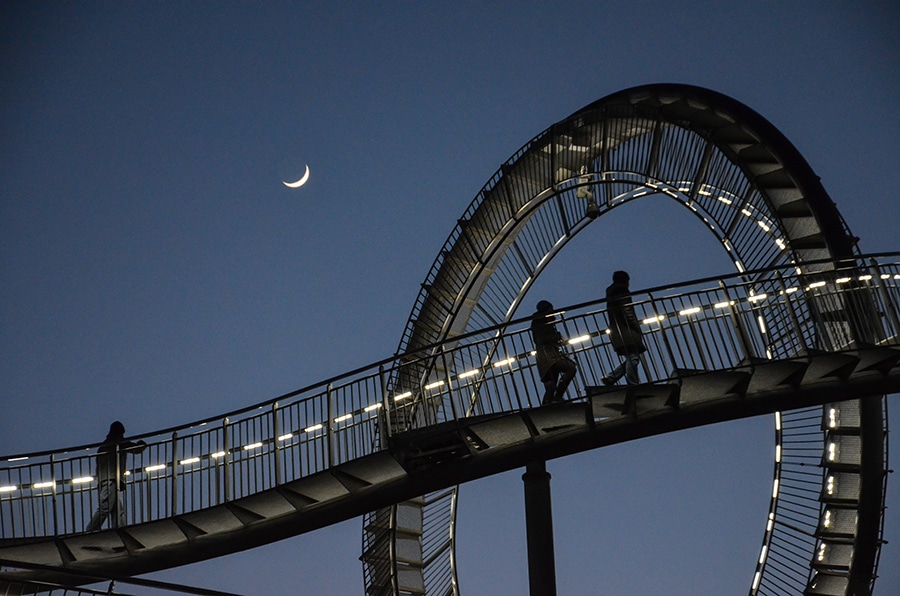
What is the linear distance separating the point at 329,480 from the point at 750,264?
905 centimetres

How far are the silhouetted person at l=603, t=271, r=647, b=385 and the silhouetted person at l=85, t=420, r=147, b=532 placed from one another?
24.2ft

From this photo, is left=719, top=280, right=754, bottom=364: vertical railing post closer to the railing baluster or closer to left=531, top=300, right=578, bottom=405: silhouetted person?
left=531, top=300, right=578, bottom=405: silhouetted person

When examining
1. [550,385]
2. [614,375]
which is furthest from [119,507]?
[614,375]

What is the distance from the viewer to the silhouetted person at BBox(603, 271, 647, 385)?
501 inches

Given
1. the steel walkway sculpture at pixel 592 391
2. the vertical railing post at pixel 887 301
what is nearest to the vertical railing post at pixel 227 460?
the steel walkway sculpture at pixel 592 391

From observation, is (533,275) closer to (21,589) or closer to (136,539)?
(136,539)

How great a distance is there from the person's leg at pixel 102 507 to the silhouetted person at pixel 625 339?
313 inches

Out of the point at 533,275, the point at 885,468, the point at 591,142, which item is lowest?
the point at 885,468

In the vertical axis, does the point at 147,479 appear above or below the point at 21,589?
above

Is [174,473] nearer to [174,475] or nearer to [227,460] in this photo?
[174,475]

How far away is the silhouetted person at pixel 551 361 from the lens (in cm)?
1308

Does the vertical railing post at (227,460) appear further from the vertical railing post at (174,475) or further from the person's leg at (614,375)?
the person's leg at (614,375)

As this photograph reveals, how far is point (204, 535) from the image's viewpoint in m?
14.6

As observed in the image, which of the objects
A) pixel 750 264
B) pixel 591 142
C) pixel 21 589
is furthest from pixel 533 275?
pixel 21 589
